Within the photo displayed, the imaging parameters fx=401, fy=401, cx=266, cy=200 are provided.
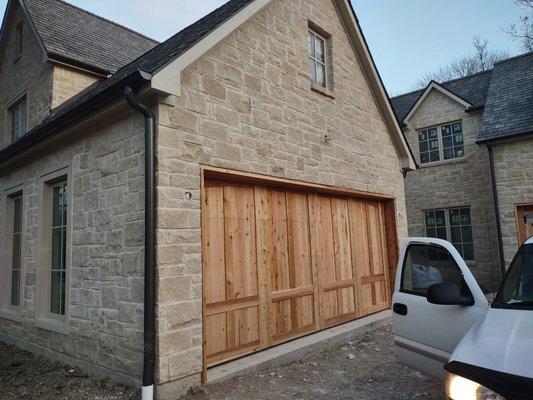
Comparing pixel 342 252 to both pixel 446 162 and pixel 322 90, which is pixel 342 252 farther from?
pixel 446 162

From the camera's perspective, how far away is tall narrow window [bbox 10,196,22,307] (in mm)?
7680

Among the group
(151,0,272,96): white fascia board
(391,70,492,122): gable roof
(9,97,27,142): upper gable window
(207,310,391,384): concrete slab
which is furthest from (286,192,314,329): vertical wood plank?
(391,70,492,122): gable roof

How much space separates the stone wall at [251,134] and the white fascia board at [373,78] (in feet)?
0.73

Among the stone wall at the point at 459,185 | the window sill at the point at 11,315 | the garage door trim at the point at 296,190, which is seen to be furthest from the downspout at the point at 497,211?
the window sill at the point at 11,315

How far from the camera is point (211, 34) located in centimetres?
534

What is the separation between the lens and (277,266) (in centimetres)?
641

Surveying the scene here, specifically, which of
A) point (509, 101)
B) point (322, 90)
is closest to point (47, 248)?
point (322, 90)

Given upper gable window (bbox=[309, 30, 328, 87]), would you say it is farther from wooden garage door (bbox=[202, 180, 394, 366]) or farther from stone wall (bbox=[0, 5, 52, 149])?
stone wall (bbox=[0, 5, 52, 149])

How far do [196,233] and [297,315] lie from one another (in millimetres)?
2670

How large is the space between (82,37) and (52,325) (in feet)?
26.7

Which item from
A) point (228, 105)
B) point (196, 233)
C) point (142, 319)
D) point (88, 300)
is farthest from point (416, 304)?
point (88, 300)

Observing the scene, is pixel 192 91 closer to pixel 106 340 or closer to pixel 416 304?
pixel 106 340

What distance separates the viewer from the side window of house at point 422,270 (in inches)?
159

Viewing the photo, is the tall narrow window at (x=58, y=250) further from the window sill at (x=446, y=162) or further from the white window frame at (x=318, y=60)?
the window sill at (x=446, y=162)
